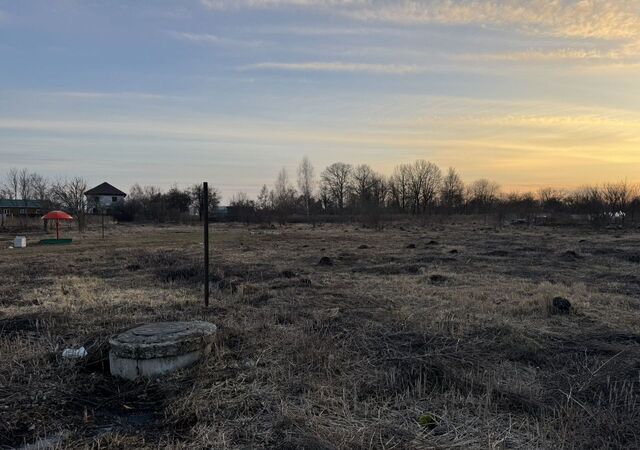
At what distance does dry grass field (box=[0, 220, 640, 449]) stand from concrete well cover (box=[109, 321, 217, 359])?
24cm

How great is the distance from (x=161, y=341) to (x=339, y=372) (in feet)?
5.69

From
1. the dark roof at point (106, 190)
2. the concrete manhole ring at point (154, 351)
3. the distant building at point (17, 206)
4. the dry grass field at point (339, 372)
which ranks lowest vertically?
the dry grass field at point (339, 372)

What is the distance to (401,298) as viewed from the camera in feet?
28.6

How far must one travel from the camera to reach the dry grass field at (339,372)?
348 cm

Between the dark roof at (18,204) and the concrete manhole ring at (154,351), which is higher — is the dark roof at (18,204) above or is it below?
above

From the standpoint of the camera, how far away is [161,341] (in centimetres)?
465

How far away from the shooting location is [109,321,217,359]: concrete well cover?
4.53 m

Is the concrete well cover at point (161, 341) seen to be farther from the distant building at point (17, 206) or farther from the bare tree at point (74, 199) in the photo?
the distant building at point (17, 206)

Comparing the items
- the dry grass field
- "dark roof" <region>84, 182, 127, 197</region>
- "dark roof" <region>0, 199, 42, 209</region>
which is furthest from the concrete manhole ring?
"dark roof" <region>84, 182, 127, 197</region>

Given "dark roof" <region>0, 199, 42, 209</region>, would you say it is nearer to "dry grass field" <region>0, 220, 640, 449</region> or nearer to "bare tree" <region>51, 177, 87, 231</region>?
"bare tree" <region>51, 177, 87, 231</region>

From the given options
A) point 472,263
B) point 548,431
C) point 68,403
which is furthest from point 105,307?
Answer: point 472,263

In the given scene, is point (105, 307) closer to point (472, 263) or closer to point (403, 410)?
point (403, 410)

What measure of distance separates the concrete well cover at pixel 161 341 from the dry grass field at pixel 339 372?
0.24m

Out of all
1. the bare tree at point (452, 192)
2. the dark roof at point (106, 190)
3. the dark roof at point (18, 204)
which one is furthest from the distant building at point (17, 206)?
the bare tree at point (452, 192)
